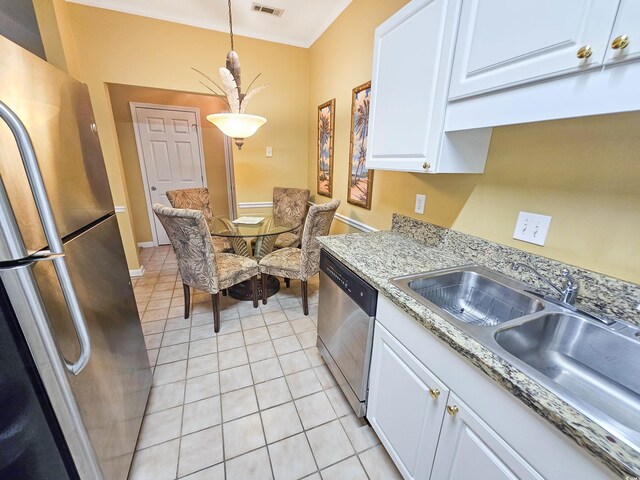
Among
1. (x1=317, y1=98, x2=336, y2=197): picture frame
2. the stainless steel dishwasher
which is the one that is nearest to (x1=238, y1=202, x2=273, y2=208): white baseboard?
(x1=317, y1=98, x2=336, y2=197): picture frame

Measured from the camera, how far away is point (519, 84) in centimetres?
81

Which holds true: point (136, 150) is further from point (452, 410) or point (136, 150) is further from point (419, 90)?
point (452, 410)

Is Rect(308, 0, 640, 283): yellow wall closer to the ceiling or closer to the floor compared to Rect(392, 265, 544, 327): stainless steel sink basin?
closer to the ceiling

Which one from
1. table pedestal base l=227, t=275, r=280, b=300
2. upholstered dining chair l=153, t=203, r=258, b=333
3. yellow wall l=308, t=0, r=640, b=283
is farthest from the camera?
table pedestal base l=227, t=275, r=280, b=300

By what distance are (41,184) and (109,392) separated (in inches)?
34.0

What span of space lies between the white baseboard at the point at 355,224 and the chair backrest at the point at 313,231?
0.34m

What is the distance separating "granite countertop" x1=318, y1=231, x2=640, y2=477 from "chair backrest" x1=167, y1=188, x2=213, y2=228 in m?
1.89

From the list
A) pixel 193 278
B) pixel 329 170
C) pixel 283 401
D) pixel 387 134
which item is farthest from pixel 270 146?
pixel 283 401

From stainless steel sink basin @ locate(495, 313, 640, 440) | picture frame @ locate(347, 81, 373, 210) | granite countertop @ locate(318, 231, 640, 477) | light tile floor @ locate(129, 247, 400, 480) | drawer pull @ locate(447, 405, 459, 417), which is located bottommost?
light tile floor @ locate(129, 247, 400, 480)

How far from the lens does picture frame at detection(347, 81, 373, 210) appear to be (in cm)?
214

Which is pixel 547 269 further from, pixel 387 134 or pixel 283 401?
pixel 283 401

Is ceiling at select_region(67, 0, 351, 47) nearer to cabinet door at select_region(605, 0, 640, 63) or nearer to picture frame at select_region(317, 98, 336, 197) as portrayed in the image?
picture frame at select_region(317, 98, 336, 197)

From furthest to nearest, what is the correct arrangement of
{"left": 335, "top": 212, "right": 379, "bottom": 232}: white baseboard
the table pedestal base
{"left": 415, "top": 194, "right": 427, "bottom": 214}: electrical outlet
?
the table pedestal base < {"left": 335, "top": 212, "right": 379, "bottom": 232}: white baseboard < {"left": 415, "top": 194, "right": 427, "bottom": 214}: electrical outlet

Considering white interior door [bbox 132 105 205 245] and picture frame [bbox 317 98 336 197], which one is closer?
picture frame [bbox 317 98 336 197]
